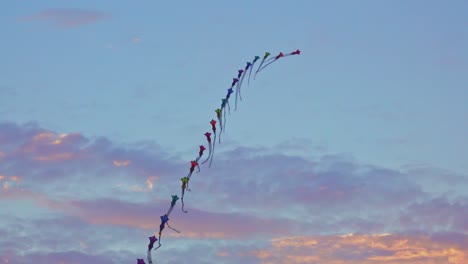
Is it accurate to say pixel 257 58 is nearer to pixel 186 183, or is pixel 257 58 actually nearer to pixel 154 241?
pixel 186 183

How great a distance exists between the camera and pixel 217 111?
48812 mm


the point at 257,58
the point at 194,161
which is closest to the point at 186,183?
the point at 194,161

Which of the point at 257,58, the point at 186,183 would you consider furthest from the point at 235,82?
the point at 186,183

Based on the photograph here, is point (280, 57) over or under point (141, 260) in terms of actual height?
over

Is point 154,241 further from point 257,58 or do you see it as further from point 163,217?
point 257,58

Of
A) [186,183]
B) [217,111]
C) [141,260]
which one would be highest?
[217,111]

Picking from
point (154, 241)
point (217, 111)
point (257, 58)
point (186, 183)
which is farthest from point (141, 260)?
point (257, 58)

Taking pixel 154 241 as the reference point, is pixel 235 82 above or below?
above

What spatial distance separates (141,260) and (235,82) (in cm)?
1188

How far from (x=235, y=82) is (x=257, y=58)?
2514mm

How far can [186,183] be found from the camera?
156ft

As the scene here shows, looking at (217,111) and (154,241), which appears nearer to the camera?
(154,241)

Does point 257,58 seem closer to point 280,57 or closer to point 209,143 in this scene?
point 280,57

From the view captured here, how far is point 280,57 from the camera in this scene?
161ft
